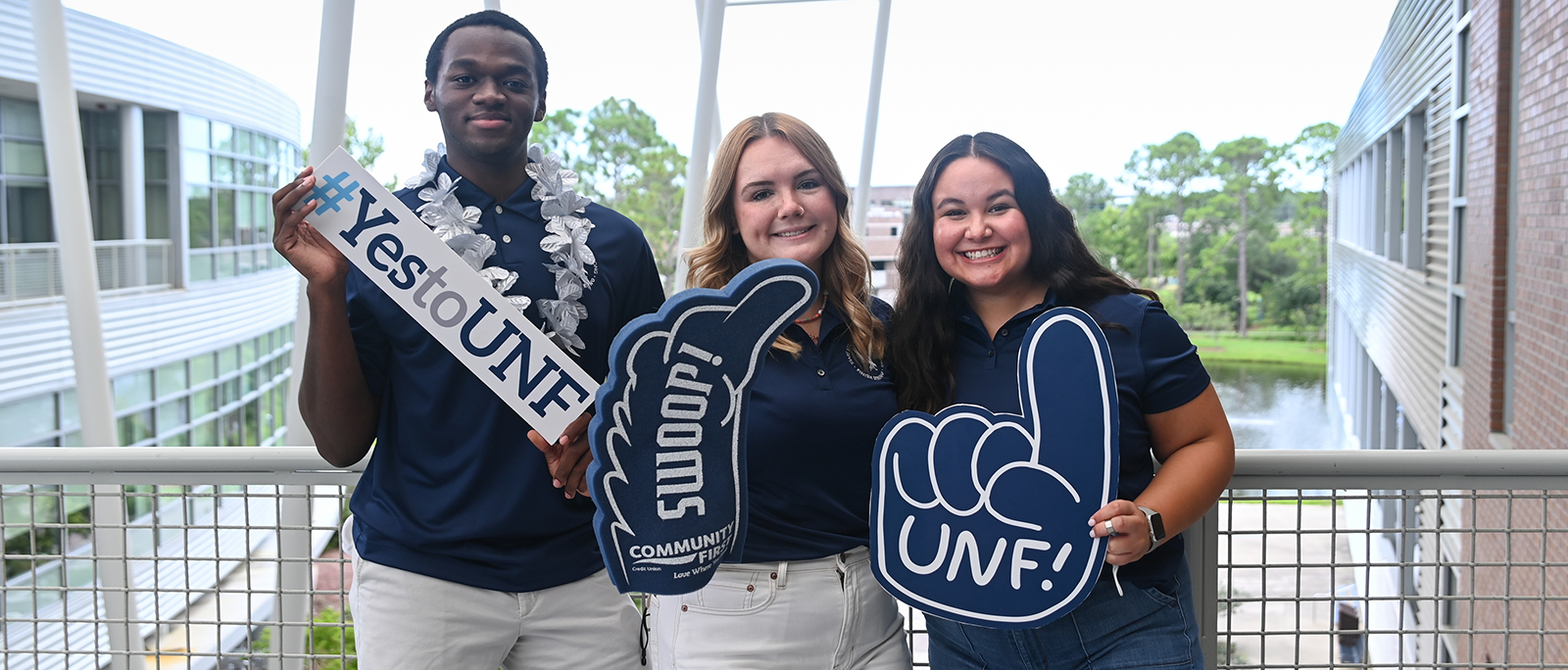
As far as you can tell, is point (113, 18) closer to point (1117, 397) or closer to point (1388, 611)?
point (1117, 397)

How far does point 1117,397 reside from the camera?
1.37 metres

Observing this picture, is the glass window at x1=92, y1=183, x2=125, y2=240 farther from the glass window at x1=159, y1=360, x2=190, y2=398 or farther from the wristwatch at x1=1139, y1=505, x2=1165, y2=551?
the wristwatch at x1=1139, y1=505, x2=1165, y2=551

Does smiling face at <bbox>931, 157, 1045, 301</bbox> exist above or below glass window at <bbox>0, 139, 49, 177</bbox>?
below

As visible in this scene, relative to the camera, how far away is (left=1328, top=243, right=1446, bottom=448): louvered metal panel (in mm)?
8469

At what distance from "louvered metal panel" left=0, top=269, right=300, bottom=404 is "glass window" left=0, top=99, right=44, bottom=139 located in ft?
5.01

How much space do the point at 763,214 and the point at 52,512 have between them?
30.9 feet

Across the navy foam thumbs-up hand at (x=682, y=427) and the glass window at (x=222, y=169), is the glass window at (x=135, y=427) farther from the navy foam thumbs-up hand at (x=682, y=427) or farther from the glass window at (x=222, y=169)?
the navy foam thumbs-up hand at (x=682, y=427)

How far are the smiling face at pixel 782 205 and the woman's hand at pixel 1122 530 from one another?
0.56 metres

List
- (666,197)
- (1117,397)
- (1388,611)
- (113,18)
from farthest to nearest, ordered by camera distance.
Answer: (666,197) → (1388,611) → (113,18) → (1117,397)

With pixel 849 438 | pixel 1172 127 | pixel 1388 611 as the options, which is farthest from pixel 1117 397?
pixel 1172 127

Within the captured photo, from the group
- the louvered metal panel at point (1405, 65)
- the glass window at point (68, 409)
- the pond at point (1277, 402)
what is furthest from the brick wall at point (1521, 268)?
the pond at point (1277, 402)

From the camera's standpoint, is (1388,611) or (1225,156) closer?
(1388,611)

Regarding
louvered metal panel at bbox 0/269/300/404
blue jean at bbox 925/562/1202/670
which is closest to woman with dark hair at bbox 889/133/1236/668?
blue jean at bbox 925/562/1202/670

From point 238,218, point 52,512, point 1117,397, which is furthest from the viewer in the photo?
point 238,218
